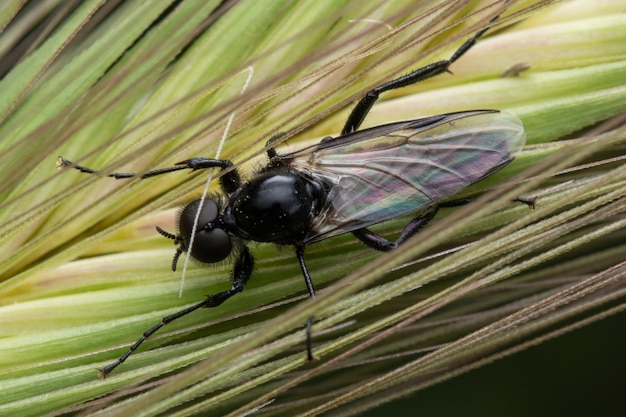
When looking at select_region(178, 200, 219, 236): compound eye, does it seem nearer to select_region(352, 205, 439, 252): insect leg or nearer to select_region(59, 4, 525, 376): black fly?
select_region(59, 4, 525, 376): black fly

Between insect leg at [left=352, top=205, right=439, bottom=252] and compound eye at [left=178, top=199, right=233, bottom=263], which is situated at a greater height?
compound eye at [left=178, top=199, right=233, bottom=263]

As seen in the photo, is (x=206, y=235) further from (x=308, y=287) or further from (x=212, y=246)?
(x=308, y=287)

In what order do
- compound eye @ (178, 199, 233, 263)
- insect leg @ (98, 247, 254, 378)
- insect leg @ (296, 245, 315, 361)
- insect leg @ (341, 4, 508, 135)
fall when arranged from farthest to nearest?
1. compound eye @ (178, 199, 233, 263)
2. insect leg @ (341, 4, 508, 135)
3. insect leg @ (98, 247, 254, 378)
4. insect leg @ (296, 245, 315, 361)

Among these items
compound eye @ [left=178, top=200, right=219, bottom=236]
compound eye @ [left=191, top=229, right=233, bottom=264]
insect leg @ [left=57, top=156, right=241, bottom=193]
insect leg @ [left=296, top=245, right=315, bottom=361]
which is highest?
insect leg @ [left=57, top=156, right=241, bottom=193]

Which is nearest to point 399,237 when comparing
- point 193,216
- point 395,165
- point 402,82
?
point 395,165

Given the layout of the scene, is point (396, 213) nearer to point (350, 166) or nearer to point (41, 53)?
point (350, 166)

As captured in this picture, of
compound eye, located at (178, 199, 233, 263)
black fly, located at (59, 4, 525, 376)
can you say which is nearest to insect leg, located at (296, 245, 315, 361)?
black fly, located at (59, 4, 525, 376)

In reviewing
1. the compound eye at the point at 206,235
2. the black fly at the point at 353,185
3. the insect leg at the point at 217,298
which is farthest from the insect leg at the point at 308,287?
the compound eye at the point at 206,235

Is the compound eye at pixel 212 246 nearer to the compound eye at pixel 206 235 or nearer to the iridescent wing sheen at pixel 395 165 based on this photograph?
the compound eye at pixel 206 235
